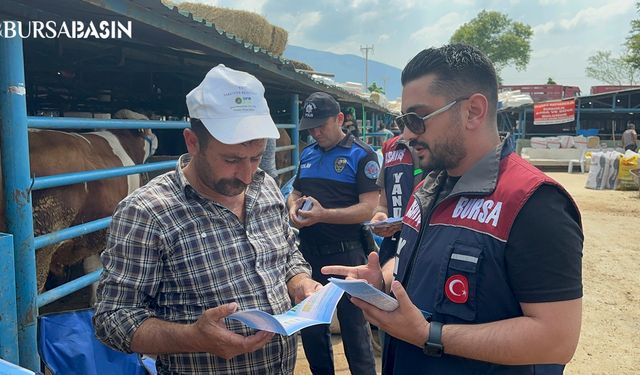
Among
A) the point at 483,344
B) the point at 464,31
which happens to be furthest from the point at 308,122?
the point at 464,31

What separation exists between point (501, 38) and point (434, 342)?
48.7 metres

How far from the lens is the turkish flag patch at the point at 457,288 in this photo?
1375 millimetres

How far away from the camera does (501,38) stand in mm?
45469

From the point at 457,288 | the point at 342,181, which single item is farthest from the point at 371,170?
the point at 457,288

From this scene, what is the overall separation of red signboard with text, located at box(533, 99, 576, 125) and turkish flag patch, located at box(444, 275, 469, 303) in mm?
22632

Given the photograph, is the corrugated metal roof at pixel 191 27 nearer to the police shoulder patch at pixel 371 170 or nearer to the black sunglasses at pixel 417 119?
the police shoulder patch at pixel 371 170

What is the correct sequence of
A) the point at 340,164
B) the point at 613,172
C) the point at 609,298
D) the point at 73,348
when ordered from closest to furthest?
the point at 73,348, the point at 340,164, the point at 609,298, the point at 613,172

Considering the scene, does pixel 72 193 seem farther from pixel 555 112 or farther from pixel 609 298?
pixel 555 112

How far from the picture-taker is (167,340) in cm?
149

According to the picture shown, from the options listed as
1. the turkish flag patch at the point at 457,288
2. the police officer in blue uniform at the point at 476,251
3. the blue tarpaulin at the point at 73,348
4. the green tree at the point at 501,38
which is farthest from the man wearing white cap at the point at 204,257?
the green tree at the point at 501,38

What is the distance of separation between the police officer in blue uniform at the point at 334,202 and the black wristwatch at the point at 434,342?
6.37 ft

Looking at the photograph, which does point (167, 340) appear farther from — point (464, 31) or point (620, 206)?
point (464, 31)

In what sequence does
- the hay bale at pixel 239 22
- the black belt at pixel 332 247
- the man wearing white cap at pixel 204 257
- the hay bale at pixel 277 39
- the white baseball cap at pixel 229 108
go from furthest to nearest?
the hay bale at pixel 277 39, the hay bale at pixel 239 22, the black belt at pixel 332 247, the white baseball cap at pixel 229 108, the man wearing white cap at pixel 204 257

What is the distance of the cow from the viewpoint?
317 centimetres
